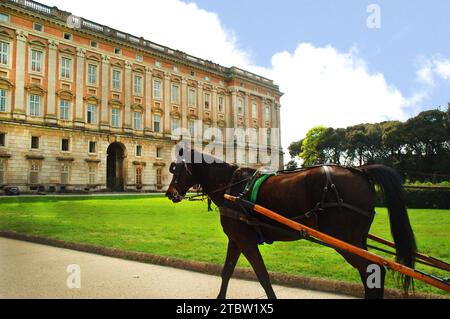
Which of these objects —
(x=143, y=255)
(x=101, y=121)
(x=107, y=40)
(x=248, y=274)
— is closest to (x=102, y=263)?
(x=143, y=255)

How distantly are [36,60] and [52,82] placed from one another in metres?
2.66

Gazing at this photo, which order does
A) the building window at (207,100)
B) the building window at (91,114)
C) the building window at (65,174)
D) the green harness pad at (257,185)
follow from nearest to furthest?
the green harness pad at (257,185) → the building window at (65,174) → the building window at (91,114) → the building window at (207,100)

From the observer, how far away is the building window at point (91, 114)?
44.4 meters

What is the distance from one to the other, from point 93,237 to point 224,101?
5291cm

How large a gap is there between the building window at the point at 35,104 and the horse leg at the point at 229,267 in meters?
40.2

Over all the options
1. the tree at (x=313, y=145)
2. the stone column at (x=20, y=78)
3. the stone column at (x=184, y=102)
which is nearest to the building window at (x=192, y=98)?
the stone column at (x=184, y=102)

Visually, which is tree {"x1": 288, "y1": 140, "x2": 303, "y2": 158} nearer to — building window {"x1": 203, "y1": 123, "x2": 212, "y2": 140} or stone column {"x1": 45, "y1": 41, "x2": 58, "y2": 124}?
building window {"x1": 203, "y1": 123, "x2": 212, "y2": 140}

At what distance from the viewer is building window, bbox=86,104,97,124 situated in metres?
44.4

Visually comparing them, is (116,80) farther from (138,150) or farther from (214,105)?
(214,105)

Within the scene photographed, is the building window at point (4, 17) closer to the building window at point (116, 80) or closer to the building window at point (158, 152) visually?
the building window at point (116, 80)

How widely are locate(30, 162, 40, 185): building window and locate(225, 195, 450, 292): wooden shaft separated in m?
39.2

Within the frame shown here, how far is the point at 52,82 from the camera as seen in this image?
135 feet

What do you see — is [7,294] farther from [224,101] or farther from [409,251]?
[224,101]

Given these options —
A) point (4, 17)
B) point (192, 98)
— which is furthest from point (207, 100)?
point (4, 17)
